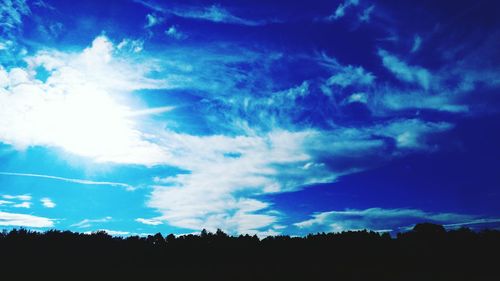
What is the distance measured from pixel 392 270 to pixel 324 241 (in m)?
25.3

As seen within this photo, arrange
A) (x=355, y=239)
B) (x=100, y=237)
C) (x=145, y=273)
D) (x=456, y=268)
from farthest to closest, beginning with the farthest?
1. (x=355, y=239)
2. (x=100, y=237)
3. (x=456, y=268)
4. (x=145, y=273)

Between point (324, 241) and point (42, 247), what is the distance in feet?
230

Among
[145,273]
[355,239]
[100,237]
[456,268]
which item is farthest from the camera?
[355,239]

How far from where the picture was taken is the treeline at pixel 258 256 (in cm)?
6812

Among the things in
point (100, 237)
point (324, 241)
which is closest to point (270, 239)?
point (324, 241)

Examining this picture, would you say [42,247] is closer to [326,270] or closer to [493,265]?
[326,270]

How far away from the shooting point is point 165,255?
3415 inches

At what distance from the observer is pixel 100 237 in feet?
282

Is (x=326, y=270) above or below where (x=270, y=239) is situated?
below

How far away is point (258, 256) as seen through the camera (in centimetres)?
8981

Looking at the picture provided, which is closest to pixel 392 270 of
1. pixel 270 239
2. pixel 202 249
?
pixel 270 239

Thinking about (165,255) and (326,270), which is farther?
(165,255)

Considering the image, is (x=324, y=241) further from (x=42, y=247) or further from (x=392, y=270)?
(x=42, y=247)

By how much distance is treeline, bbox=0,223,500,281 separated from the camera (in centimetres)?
6812
